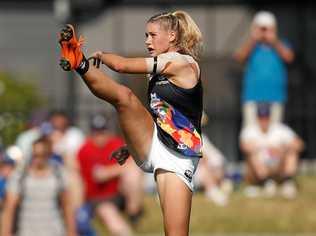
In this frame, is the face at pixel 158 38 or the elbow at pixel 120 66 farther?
the face at pixel 158 38

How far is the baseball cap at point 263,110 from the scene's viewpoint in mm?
15953

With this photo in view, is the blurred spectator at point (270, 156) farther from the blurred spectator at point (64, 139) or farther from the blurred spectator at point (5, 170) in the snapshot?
the blurred spectator at point (5, 170)

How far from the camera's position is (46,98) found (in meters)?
20.6

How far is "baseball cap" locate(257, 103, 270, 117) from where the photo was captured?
15953 millimetres

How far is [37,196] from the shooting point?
11250mm

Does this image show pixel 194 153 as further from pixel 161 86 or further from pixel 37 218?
pixel 37 218

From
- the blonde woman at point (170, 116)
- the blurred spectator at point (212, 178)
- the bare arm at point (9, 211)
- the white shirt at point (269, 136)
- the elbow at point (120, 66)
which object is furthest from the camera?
the white shirt at point (269, 136)

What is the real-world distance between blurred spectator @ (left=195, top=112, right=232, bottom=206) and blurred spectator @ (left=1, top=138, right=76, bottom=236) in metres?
4.26

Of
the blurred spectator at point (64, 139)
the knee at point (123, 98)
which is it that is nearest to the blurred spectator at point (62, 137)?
the blurred spectator at point (64, 139)

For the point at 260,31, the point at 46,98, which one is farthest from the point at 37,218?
the point at 46,98

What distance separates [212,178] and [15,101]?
484 centimetres

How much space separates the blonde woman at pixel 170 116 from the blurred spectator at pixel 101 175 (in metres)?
5.46

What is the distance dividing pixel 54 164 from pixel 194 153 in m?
3.24

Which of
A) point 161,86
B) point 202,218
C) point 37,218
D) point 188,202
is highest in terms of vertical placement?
point 161,86
